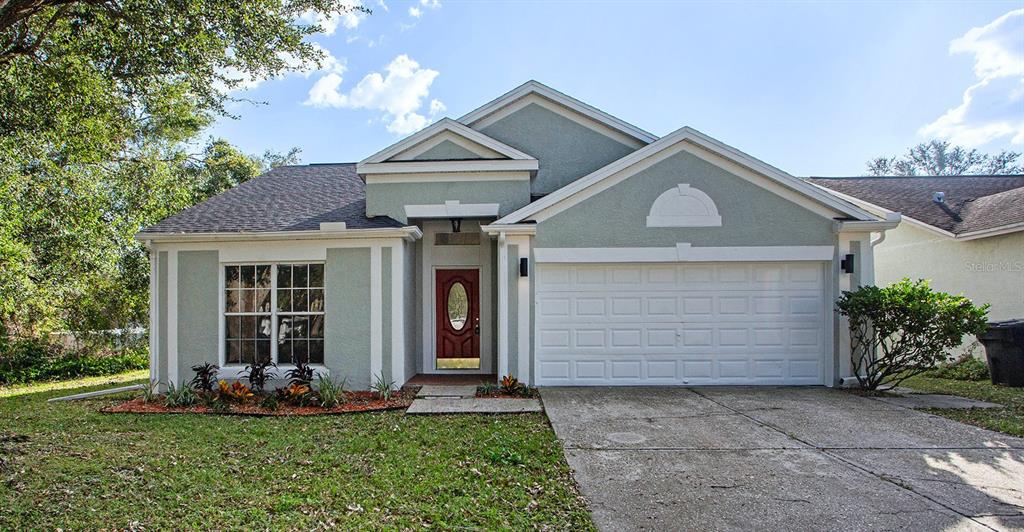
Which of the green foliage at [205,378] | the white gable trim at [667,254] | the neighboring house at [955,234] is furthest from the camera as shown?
the neighboring house at [955,234]

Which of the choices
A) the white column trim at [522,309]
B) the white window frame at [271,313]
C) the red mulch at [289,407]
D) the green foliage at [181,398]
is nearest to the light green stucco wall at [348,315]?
the white window frame at [271,313]

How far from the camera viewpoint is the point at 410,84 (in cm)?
2031

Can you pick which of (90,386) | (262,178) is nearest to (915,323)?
(262,178)

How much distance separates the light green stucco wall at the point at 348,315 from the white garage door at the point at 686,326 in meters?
3.02

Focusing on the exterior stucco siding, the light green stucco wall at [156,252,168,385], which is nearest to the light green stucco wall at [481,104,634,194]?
the light green stucco wall at [156,252,168,385]

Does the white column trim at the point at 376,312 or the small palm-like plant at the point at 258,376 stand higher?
the white column trim at the point at 376,312

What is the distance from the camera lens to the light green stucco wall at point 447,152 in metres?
9.73

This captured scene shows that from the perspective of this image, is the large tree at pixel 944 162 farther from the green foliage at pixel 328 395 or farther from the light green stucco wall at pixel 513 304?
the green foliage at pixel 328 395

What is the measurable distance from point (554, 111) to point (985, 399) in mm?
9132

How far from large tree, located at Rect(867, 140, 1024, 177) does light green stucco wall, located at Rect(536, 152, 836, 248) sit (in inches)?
1559

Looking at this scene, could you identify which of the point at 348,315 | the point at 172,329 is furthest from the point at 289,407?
the point at 172,329

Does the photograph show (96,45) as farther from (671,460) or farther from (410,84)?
(410,84)

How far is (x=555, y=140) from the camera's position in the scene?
10859 mm

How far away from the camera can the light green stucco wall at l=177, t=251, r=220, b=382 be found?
8.73m
